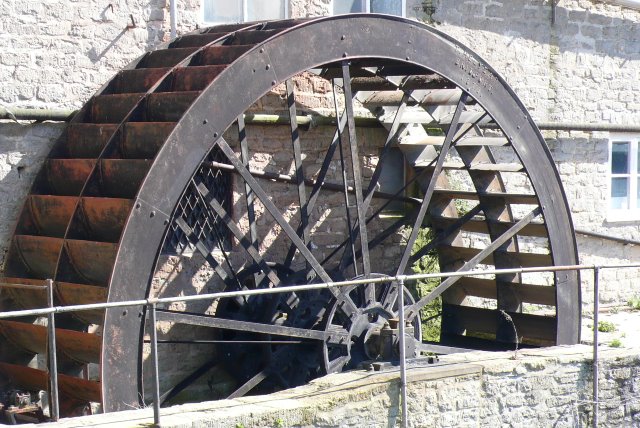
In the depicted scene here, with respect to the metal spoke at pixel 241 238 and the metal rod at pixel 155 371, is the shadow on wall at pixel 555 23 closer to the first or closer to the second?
the metal spoke at pixel 241 238

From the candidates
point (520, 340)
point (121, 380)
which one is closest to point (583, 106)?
point (520, 340)

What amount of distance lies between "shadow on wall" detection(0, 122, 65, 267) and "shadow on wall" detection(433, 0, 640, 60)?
13.6 ft

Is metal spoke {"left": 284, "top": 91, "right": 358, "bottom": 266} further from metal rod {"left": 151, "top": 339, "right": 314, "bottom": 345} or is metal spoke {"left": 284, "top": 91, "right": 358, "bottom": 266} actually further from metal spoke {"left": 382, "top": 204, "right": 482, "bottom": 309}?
metal spoke {"left": 382, "top": 204, "right": 482, "bottom": 309}

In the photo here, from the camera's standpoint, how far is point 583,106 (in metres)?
11.8

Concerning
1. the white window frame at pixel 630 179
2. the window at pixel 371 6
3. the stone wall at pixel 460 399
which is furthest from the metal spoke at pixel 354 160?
the white window frame at pixel 630 179

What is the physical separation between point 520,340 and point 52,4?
508 centimetres

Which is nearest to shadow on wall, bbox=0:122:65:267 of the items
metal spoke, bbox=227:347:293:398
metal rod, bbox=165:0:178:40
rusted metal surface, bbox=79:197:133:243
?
rusted metal surface, bbox=79:197:133:243

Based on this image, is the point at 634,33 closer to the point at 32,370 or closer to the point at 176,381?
the point at 176,381

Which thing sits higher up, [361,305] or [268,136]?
[268,136]

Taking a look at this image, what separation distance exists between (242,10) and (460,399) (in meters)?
3.77

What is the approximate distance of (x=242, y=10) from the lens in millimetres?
9242

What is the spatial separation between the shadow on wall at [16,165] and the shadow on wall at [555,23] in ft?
13.6

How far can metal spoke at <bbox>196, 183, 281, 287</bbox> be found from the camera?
8078 mm

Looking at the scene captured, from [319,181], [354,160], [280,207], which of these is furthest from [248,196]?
[354,160]
